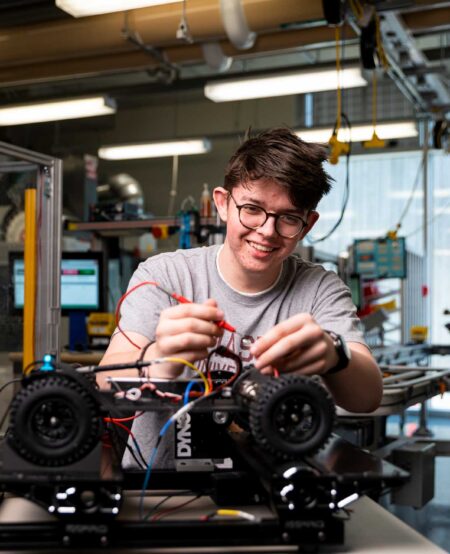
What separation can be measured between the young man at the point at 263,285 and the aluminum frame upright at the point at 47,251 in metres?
1.13

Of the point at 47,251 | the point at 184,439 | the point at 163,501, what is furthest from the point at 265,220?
the point at 47,251

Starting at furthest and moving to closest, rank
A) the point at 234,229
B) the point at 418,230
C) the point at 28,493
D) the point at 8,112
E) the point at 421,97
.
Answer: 1. the point at 418,230
2. the point at 8,112
3. the point at 421,97
4. the point at 234,229
5. the point at 28,493

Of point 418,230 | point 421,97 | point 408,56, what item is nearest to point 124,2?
point 408,56

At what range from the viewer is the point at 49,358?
928 mm

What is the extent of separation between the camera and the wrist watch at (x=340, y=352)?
1096 mm

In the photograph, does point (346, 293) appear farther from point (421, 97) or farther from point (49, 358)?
point (421, 97)

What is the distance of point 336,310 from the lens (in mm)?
1426

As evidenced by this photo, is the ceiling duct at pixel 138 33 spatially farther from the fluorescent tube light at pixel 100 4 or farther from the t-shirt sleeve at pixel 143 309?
the t-shirt sleeve at pixel 143 309

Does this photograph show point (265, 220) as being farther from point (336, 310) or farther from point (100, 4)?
point (100, 4)

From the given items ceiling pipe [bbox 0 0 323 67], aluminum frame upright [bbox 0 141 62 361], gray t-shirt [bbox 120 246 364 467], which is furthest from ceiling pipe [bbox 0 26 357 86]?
gray t-shirt [bbox 120 246 364 467]

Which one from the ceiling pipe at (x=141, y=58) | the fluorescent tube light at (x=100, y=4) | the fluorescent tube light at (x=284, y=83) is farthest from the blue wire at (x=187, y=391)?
the fluorescent tube light at (x=284, y=83)

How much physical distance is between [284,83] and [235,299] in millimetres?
3878

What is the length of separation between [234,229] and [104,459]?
57 centimetres

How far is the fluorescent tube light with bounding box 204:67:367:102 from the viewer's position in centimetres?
498
